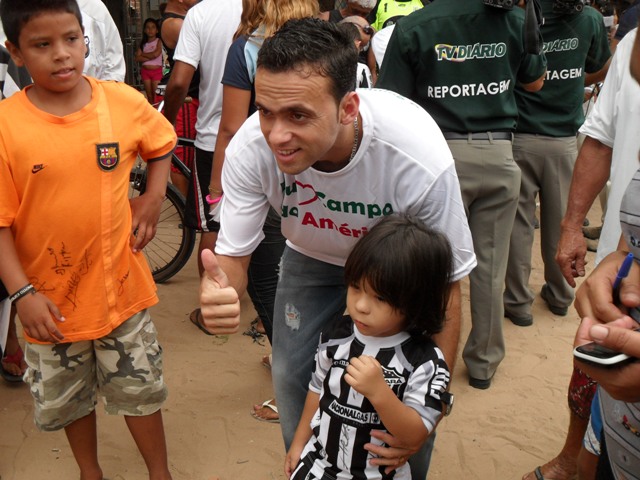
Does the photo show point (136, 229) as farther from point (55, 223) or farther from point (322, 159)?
point (322, 159)

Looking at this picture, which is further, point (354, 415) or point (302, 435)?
point (302, 435)

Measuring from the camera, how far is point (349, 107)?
200cm

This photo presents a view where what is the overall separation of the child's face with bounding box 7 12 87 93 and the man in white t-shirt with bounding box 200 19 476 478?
2.12ft

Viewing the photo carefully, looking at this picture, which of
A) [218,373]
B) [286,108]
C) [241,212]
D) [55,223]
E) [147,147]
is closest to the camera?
[286,108]

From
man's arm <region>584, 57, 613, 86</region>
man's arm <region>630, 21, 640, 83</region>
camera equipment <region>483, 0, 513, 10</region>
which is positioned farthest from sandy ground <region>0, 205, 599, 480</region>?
man's arm <region>630, 21, 640, 83</region>

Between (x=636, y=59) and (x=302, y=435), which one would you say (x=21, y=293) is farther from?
(x=636, y=59)

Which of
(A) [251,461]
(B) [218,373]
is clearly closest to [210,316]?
(A) [251,461]

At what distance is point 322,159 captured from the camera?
2.08 metres

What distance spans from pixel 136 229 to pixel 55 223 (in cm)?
37

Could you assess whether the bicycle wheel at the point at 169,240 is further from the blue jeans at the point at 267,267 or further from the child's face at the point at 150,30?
the child's face at the point at 150,30

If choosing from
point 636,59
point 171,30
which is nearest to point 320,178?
point 636,59

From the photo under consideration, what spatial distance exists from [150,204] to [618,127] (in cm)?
177

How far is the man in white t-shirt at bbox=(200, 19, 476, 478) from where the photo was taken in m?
1.93

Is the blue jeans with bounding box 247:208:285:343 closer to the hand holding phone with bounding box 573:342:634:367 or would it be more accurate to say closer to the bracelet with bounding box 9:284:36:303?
the bracelet with bounding box 9:284:36:303
